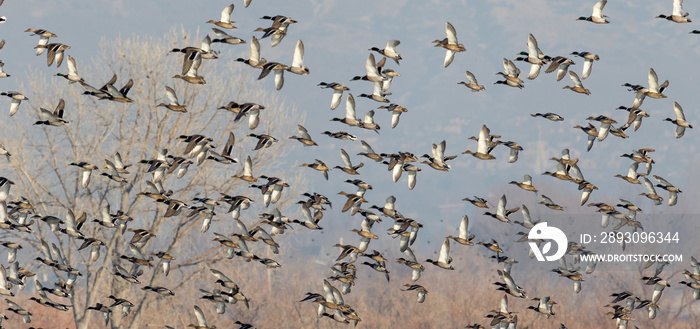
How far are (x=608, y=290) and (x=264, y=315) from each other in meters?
30.1

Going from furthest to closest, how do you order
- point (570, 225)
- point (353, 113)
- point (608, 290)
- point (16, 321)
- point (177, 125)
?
point (570, 225), point (608, 290), point (16, 321), point (177, 125), point (353, 113)

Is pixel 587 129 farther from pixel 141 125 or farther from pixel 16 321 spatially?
pixel 16 321

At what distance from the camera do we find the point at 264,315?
38.8 m

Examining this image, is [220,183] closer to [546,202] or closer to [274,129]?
[274,129]

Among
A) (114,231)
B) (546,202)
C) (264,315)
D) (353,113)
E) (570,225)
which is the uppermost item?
(353,113)

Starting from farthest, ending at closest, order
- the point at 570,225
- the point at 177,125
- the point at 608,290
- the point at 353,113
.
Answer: the point at 570,225, the point at 608,290, the point at 177,125, the point at 353,113

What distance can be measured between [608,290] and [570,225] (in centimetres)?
5913

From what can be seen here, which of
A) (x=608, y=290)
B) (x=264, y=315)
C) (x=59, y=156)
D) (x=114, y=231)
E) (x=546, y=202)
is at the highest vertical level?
(x=546, y=202)

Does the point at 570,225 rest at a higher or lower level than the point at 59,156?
lower

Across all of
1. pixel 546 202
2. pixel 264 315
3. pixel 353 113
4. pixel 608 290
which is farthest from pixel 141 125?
pixel 608 290

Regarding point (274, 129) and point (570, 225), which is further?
point (570, 225)

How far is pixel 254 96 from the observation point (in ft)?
122

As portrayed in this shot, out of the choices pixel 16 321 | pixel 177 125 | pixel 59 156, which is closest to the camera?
pixel 177 125

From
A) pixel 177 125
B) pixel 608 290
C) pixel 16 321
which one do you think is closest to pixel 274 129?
pixel 177 125
